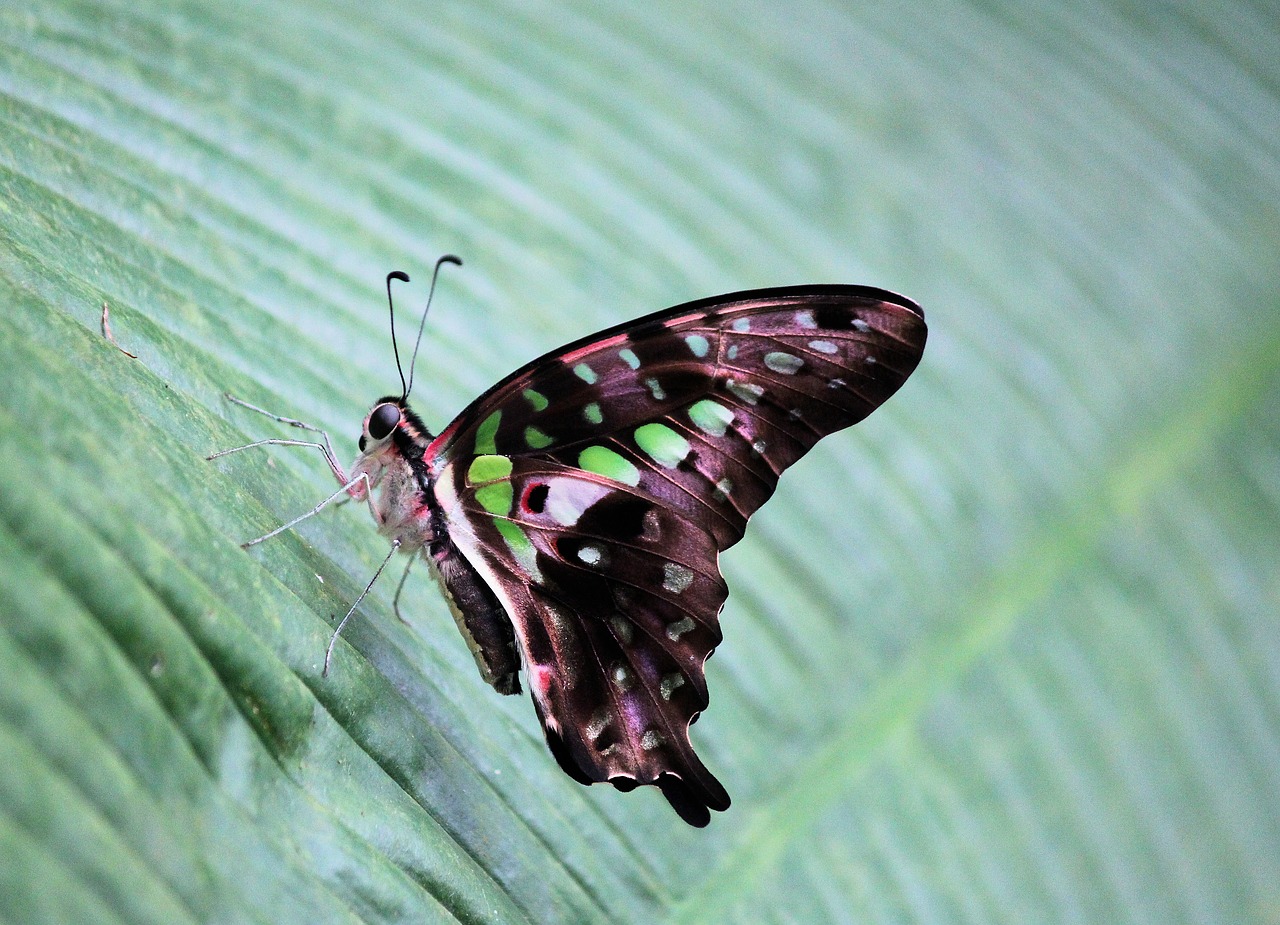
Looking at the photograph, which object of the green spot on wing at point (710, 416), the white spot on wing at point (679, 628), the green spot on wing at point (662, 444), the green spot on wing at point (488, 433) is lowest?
the white spot on wing at point (679, 628)

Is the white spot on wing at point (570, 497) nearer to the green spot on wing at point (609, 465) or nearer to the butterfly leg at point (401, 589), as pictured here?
the green spot on wing at point (609, 465)

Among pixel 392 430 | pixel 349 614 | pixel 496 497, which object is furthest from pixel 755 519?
pixel 349 614

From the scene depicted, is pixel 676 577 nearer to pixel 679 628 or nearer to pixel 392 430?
pixel 679 628

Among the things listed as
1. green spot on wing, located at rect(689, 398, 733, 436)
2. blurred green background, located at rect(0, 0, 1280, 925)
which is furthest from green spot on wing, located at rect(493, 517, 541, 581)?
green spot on wing, located at rect(689, 398, 733, 436)

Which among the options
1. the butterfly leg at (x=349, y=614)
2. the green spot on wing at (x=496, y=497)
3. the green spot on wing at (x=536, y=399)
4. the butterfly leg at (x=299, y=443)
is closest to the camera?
the butterfly leg at (x=349, y=614)

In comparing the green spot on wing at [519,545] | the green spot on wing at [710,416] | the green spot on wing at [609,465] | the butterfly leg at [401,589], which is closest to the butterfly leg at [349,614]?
the butterfly leg at [401,589]

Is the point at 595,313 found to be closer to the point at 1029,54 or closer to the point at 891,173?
the point at 891,173

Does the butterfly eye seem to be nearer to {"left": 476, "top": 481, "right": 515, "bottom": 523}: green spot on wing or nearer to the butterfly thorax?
the butterfly thorax
